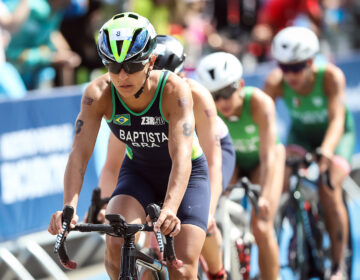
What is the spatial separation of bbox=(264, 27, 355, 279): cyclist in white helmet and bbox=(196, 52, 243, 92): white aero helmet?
115 centimetres

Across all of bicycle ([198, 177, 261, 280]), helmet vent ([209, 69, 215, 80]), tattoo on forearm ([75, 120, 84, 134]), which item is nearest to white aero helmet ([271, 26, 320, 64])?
helmet vent ([209, 69, 215, 80])

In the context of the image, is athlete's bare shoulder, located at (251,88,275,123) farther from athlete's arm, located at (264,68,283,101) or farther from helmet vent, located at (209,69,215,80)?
athlete's arm, located at (264,68,283,101)

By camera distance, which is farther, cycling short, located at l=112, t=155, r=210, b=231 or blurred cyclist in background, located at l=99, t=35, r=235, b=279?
blurred cyclist in background, located at l=99, t=35, r=235, b=279

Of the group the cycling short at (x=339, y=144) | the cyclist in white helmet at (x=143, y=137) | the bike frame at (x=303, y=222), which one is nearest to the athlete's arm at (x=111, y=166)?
the cyclist in white helmet at (x=143, y=137)

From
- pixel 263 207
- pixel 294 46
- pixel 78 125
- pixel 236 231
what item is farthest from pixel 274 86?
pixel 78 125

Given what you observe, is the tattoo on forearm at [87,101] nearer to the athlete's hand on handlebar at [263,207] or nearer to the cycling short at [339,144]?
the athlete's hand on handlebar at [263,207]

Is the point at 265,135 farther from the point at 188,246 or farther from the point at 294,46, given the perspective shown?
the point at 188,246

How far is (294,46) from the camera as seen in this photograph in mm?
7109

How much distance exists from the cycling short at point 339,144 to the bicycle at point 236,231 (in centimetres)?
153

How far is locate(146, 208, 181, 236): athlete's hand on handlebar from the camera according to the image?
3803mm

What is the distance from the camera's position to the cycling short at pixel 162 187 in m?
4.52

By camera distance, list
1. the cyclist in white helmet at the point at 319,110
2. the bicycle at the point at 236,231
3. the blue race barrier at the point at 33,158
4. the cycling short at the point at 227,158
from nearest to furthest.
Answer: the cycling short at the point at 227,158, the bicycle at the point at 236,231, the blue race barrier at the point at 33,158, the cyclist in white helmet at the point at 319,110

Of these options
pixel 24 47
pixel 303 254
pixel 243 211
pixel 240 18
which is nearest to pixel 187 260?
pixel 243 211

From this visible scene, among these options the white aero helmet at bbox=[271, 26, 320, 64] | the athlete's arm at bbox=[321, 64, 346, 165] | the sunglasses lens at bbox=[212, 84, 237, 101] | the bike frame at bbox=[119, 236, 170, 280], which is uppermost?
the white aero helmet at bbox=[271, 26, 320, 64]
